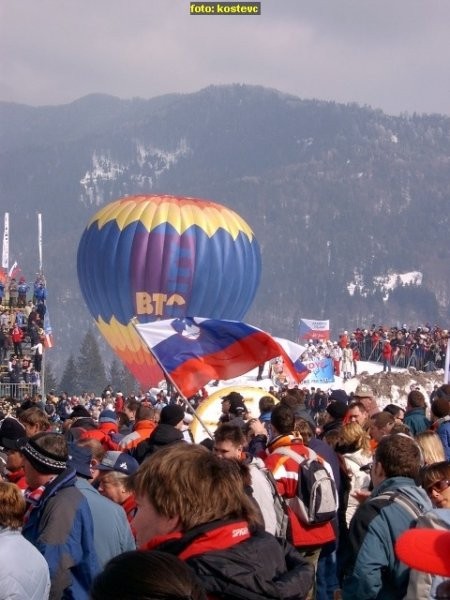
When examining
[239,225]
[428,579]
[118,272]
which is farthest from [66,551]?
[239,225]

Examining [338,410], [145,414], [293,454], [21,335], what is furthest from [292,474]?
[21,335]

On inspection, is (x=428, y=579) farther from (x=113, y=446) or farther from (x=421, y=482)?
(x=113, y=446)

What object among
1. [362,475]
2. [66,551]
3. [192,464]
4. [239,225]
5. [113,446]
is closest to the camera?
[192,464]

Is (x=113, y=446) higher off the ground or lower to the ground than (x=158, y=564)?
lower

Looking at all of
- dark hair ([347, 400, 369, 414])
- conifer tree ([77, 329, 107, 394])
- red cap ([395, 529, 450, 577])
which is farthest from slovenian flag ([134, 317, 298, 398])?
conifer tree ([77, 329, 107, 394])

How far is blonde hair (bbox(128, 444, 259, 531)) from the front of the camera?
114 inches

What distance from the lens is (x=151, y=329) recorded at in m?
10.6

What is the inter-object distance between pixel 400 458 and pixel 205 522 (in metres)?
1.90

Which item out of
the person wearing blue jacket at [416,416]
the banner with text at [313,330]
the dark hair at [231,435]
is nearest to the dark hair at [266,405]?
the person wearing blue jacket at [416,416]

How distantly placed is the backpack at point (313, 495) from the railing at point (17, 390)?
→ 20.7m

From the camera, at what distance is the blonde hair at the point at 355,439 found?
6.71 metres

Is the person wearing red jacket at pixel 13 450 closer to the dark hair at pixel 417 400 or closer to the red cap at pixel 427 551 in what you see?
the red cap at pixel 427 551

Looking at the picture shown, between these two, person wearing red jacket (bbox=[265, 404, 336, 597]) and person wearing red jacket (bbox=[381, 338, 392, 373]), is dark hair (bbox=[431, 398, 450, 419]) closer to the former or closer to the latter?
person wearing red jacket (bbox=[265, 404, 336, 597])

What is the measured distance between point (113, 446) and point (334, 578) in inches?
65.7
